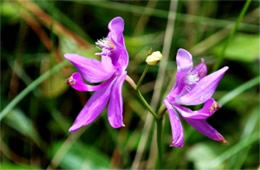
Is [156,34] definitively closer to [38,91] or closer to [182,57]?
[38,91]

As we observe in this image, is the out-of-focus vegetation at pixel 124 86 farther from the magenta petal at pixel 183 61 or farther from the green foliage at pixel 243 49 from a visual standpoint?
the magenta petal at pixel 183 61

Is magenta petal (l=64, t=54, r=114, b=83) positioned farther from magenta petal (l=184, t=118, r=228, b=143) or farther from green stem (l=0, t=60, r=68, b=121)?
green stem (l=0, t=60, r=68, b=121)

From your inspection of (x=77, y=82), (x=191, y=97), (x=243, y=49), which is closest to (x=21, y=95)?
(x=77, y=82)

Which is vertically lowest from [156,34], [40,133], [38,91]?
[40,133]

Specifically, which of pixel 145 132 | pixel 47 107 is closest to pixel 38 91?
pixel 47 107

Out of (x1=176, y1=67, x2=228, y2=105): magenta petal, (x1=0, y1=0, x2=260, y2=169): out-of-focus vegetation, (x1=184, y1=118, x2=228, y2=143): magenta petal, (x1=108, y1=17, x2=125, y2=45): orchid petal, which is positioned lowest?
(x1=0, y1=0, x2=260, y2=169): out-of-focus vegetation

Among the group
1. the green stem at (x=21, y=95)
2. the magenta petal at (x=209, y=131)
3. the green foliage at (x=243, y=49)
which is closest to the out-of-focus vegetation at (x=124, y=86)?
the green foliage at (x=243, y=49)

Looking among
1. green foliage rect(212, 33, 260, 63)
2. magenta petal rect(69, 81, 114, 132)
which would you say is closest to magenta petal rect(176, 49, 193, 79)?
magenta petal rect(69, 81, 114, 132)
